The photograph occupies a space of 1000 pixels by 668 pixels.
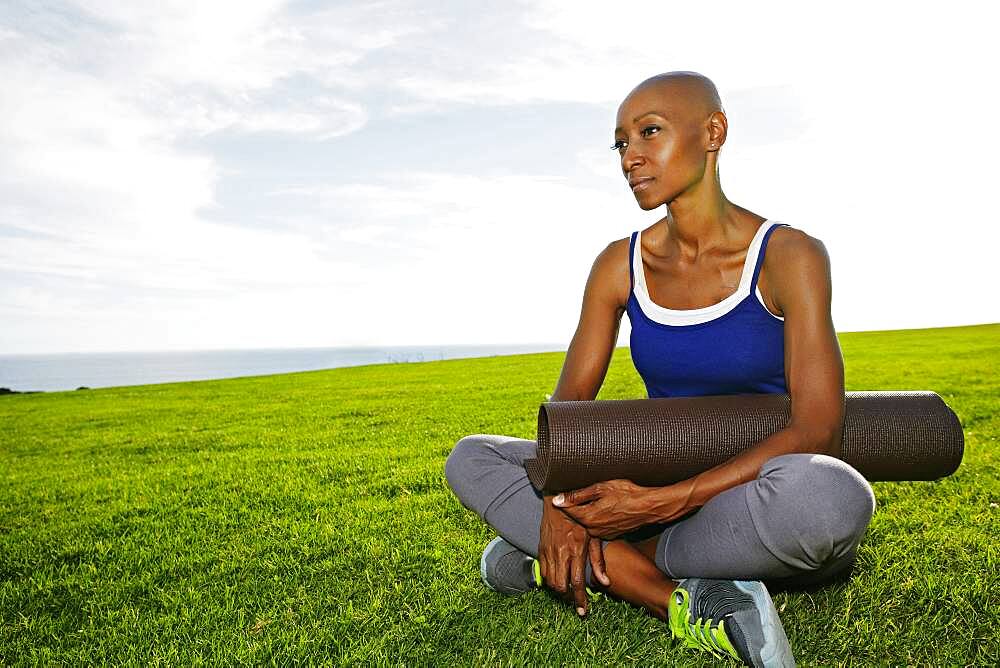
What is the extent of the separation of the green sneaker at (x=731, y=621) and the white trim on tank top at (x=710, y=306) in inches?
38.9

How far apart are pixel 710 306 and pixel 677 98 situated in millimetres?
814

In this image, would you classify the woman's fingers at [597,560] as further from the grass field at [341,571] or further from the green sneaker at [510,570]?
the green sneaker at [510,570]

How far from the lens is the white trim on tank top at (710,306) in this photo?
3031 millimetres

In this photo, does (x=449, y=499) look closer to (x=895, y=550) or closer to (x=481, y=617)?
(x=481, y=617)

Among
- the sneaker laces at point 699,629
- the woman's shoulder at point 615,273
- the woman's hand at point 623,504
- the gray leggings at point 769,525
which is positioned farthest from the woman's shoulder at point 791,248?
the sneaker laces at point 699,629

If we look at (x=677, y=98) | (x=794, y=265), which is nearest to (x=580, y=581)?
(x=794, y=265)

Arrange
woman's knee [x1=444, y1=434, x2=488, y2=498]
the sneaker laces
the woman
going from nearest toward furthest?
the woman, the sneaker laces, woman's knee [x1=444, y1=434, x2=488, y2=498]

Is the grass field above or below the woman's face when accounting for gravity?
below

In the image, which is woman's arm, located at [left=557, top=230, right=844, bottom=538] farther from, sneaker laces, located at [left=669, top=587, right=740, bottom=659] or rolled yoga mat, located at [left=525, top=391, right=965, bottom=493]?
sneaker laces, located at [left=669, top=587, right=740, bottom=659]

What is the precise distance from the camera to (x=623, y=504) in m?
2.78

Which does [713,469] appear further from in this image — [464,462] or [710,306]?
[464,462]

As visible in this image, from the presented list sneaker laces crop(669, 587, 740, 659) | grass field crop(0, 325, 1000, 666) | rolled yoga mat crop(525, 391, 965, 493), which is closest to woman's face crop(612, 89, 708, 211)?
rolled yoga mat crop(525, 391, 965, 493)

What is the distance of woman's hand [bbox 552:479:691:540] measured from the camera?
276cm

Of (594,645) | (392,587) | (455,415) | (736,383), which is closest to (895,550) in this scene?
(736,383)
